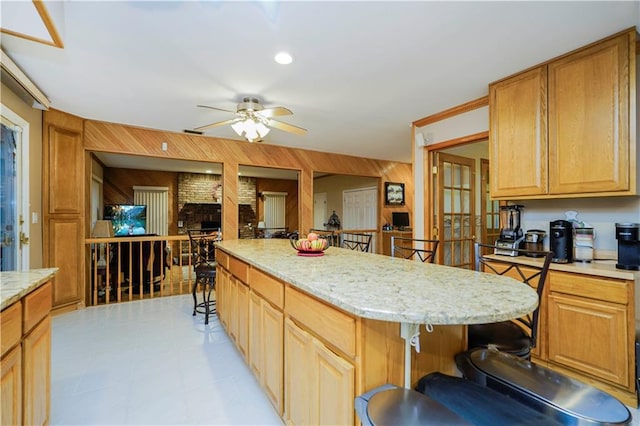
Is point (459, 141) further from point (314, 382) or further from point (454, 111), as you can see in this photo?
point (314, 382)

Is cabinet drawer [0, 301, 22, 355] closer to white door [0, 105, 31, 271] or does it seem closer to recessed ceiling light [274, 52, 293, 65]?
recessed ceiling light [274, 52, 293, 65]

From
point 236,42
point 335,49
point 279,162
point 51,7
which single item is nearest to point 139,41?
point 51,7

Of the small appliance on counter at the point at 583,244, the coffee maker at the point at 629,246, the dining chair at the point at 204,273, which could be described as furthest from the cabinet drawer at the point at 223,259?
the coffee maker at the point at 629,246

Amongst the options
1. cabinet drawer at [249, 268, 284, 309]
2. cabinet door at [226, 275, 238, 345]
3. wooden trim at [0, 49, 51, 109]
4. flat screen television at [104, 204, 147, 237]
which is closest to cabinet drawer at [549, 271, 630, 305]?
cabinet drawer at [249, 268, 284, 309]

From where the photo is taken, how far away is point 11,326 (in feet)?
3.85

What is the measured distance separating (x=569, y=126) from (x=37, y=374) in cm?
362

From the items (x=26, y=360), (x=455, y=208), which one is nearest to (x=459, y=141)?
(x=455, y=208)

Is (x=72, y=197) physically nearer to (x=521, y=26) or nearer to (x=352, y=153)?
(x=352, y=153)

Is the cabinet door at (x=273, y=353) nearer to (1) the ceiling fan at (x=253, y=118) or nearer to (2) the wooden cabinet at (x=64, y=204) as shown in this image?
(1) the ceiling fan at (x=253, y=118)

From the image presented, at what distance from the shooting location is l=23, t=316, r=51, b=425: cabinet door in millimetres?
1326

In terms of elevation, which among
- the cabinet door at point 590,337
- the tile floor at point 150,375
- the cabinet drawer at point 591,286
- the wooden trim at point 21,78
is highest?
the wooden trim at point 21,78

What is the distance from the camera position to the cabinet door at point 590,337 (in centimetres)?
188

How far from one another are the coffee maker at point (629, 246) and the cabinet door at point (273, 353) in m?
2.31

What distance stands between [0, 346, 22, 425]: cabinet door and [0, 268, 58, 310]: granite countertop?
0.22 meters
